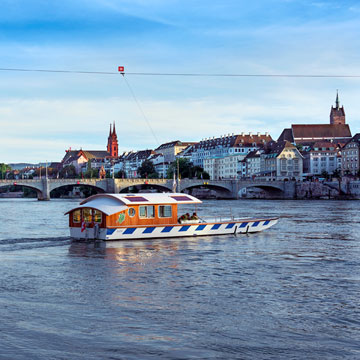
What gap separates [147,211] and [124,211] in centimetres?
137

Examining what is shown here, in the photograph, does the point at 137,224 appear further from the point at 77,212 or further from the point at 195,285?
the point at 195,285

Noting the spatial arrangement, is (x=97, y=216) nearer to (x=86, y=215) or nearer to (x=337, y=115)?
(x=86, y=215)

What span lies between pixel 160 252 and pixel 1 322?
39.4 feet

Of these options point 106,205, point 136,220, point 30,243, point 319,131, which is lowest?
point 30,243

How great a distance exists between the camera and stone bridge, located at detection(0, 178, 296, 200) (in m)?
98.4

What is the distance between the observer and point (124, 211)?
27.2 metres

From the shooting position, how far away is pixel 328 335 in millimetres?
11305

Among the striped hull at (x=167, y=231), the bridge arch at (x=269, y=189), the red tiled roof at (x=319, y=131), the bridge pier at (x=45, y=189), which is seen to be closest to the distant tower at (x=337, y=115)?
the red tiled roof at (x=319, y=131)

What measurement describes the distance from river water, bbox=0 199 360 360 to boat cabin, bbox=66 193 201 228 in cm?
238

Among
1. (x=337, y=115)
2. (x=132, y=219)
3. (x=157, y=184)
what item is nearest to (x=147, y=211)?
(x=132, y=219)

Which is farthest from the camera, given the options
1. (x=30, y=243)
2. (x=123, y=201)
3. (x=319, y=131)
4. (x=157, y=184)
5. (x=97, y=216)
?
(x=319, y=131)

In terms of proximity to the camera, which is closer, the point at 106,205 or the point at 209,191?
the point at 106,205

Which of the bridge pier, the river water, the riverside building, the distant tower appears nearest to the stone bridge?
the bridge pier

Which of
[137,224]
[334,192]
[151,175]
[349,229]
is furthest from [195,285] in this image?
[151,175]
